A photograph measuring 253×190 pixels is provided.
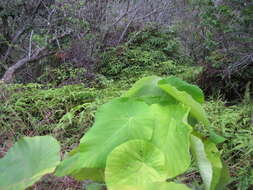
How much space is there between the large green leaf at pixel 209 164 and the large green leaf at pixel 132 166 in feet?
0.29

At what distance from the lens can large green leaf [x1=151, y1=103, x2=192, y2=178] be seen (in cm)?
49

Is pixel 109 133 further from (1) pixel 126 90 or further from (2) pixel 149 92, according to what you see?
(1) pixel 126 90

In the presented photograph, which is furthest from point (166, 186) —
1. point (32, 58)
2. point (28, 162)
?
point (32, 58)

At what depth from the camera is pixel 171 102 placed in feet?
1.85

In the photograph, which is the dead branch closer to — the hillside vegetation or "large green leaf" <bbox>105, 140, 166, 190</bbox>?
the hillside vegetation

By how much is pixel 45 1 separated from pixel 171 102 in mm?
4694

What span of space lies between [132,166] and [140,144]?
4cm

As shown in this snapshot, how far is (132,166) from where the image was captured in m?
0.50

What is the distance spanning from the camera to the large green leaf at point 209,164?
0.52m

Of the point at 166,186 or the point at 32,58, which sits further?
the point at 32,58

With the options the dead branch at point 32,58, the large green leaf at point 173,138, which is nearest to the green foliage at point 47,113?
the large green leaf at point 173,138

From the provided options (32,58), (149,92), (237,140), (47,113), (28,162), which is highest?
(149,92)

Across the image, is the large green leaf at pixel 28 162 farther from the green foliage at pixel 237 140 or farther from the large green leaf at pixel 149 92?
the green foliage at pixel 237 140

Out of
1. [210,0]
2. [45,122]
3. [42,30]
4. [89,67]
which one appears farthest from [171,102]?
[42,30]
